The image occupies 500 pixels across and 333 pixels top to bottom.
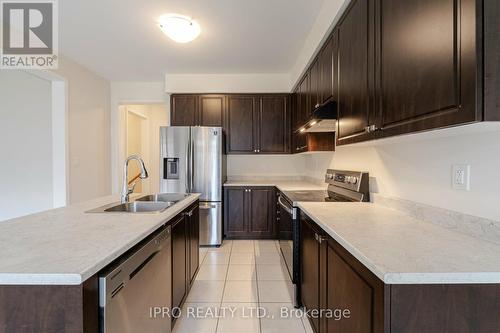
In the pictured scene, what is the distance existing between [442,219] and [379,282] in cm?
74

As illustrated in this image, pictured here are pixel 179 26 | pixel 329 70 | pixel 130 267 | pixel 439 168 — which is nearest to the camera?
pixel 130 267

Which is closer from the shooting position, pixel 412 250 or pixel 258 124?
pixel 412 250

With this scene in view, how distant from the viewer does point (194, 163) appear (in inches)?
146

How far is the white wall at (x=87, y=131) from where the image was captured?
12.1 ft

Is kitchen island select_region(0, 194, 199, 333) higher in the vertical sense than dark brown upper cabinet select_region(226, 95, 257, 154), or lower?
lower

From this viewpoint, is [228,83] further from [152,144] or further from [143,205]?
[152,144]

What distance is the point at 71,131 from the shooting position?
3703 mm

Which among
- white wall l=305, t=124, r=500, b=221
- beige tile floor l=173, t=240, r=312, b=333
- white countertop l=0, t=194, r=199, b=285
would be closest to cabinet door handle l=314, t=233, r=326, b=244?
white wall l=305, t=124, r=500, b=221

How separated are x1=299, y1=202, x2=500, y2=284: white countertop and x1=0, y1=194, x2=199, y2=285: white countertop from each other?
0.92 meters

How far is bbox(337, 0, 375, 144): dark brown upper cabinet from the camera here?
152 centimetres

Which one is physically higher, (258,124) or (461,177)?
(258,124)

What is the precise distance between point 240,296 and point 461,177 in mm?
1878

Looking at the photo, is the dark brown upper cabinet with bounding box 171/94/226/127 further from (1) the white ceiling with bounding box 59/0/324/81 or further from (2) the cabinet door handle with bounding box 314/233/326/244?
(2) the cabinet door handle with bounding box 314/233/326/244

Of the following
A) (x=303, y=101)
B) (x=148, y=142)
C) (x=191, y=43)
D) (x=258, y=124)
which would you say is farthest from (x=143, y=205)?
(x=148, y=142)
